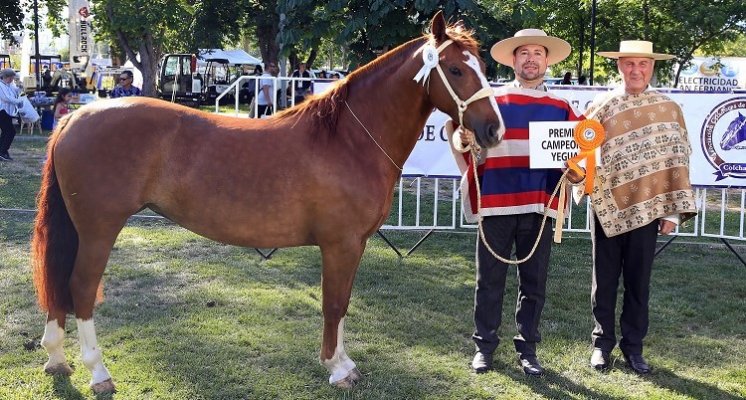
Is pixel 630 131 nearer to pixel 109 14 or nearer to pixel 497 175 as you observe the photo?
pixel 497 175

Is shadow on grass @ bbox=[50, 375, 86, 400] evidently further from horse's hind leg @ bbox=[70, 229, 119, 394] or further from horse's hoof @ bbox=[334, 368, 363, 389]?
horse's hoof @ bbox=[334, 368, 363, 389]

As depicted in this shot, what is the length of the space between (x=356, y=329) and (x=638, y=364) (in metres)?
1.89

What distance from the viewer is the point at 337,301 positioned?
13.1ft

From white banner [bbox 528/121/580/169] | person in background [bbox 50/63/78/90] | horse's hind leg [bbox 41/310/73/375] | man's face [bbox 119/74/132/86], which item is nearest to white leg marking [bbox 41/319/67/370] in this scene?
horse's hind leg [bbox 41/310/73/375]

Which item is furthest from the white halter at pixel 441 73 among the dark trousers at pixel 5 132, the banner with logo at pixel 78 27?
the banner with logo at pixel 78 27

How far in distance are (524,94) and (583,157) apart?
0.50 metres

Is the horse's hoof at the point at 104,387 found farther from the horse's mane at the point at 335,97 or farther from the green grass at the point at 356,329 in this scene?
the horse's mane at the point at 335,97

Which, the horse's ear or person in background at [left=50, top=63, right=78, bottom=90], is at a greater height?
person in background at [left=50, top=63, right=78, bottom=90]

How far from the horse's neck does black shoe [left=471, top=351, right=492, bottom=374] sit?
4.51 ft

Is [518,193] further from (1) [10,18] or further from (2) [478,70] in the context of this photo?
(1) [10,18]

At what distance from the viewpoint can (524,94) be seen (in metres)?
4.13

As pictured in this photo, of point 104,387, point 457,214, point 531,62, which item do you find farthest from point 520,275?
point 457,214

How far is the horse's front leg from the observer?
391cm

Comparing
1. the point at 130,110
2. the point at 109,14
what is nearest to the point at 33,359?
the point at 130,110
